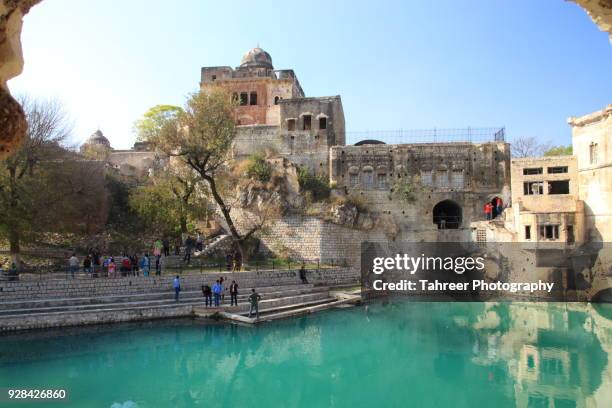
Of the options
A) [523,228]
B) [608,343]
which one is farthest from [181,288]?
[523,228]

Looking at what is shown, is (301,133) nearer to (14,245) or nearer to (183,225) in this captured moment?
(183,225)

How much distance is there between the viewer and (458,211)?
30.3 metres

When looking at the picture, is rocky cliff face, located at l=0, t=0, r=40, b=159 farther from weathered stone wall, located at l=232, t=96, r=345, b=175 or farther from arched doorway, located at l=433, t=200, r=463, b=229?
arched doorway, located at l=433, t=200, r=463, b=229

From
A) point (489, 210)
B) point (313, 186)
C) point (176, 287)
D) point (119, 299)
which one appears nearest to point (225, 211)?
point (176, 287)

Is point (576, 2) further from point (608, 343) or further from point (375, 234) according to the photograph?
point (375, 234)

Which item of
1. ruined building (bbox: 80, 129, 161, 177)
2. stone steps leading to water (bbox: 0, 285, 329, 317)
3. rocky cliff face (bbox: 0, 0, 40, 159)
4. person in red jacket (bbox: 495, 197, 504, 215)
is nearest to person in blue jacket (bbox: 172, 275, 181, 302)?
stone steps leading to water (bbox: 0, 285, 329, 317)

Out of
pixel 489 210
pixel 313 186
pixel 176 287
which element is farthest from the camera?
pixel 489 210

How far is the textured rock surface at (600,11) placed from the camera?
368 cm

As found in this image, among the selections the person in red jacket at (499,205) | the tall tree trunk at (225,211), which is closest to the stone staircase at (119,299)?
the tall tree trunk at (225,211)

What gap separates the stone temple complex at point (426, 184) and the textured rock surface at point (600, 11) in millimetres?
22074

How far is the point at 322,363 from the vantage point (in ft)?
45.6

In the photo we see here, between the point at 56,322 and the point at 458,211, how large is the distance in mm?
23387

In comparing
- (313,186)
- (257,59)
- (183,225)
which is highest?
(257,59)

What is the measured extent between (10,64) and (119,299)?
50.6 ft
